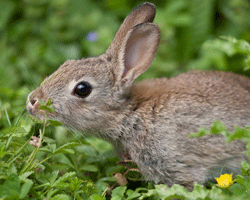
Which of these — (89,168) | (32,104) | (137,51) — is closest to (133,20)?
(137,51)

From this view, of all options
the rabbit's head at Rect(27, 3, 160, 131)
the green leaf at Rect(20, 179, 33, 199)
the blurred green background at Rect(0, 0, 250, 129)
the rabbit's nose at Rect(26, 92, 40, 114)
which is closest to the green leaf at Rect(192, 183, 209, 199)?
the green leaf at Rect(20, 179, 33, 199)

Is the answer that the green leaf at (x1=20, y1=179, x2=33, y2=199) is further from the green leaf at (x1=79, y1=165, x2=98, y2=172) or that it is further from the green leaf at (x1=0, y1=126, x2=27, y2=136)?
the green leaf at (x1=79, y1=165, x2=98, y2=172)

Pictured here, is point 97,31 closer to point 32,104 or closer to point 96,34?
point 96,34

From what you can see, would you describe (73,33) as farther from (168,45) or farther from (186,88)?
(186,88)

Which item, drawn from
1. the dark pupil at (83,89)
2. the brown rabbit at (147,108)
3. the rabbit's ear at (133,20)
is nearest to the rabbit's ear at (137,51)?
the brown rabbit at (147,108)

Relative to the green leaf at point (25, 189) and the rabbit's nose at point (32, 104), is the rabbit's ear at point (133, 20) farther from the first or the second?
the green leaf at point (25, 189)

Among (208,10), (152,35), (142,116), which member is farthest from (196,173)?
(208,10)
